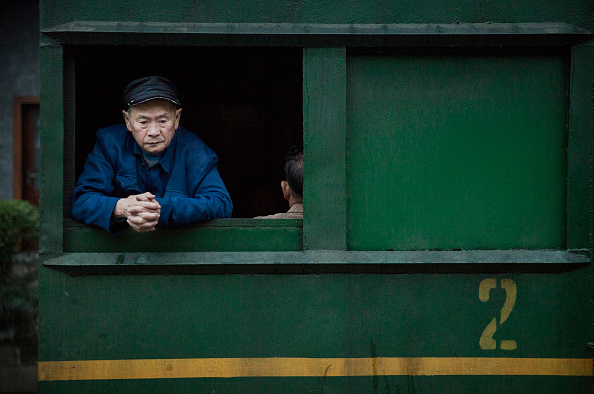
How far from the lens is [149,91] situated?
261 centimetres

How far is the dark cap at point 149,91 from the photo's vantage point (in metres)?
2.61

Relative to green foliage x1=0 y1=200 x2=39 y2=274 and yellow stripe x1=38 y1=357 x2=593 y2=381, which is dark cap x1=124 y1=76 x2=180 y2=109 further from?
green foliage x1=0 y1=200 x2=39 y2=274

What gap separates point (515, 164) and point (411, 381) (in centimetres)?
115

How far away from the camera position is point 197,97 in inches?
172

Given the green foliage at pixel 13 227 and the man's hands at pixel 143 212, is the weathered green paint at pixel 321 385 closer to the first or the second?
the man's hands at pixel 143 212

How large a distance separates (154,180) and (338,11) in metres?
1.22

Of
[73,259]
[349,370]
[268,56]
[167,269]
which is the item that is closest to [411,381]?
[349,370]

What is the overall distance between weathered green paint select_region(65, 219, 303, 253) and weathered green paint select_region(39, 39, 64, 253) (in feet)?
0.25

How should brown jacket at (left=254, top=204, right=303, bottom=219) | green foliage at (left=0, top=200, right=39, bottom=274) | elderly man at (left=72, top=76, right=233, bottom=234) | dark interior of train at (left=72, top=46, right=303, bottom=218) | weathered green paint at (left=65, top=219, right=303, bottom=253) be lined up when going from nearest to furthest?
elderly man at (left=72, top=76, right=233, bottom=234)
weathered green paint at (left=65, top=219, right=303, bottom=253)
brown jacket at (left=254, top=204, right=303, bottom=219)
dark interior of train at (left=72, top=46, right=303, bottom=218)
green foliage at (left=0, top=200, right=39, bottom=274)

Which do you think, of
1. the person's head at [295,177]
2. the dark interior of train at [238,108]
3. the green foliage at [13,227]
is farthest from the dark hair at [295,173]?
the green foliage at [13,227]

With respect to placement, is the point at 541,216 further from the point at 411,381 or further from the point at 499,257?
→ the point at 411,381

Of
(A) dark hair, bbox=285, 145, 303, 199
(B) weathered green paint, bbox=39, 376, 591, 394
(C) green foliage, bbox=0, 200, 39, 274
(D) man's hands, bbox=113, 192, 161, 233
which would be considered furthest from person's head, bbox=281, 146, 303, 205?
(C) green foliage, bbox=0, 200, 39, 274

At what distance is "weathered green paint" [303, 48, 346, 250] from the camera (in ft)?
8.50

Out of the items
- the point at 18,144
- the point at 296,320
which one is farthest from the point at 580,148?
the point at 18,144
